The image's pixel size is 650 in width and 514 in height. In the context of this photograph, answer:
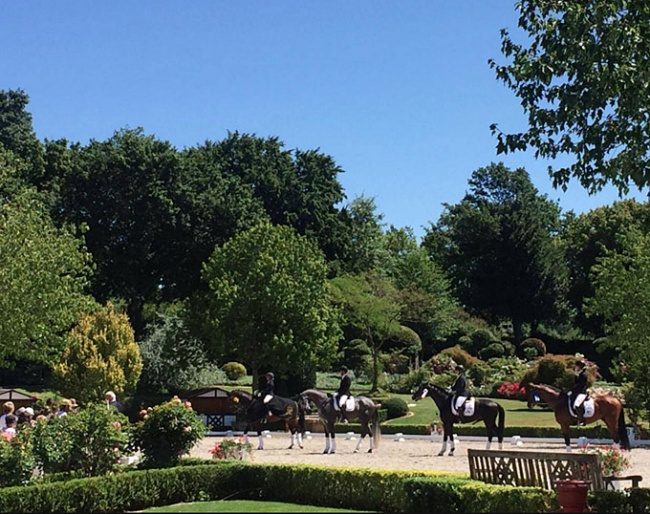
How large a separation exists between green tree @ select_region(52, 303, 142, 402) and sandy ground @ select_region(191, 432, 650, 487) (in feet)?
22.3

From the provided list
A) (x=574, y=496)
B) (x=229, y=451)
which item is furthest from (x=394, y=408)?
(x=574, y=496)

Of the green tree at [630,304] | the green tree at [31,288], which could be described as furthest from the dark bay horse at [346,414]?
the green tree at [31,288]

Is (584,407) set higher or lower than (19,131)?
lower

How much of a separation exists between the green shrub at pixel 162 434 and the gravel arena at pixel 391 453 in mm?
3104

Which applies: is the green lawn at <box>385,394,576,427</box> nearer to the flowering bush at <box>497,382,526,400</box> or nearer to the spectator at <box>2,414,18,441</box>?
the flowering bush at <box>497,382,526,400</box>

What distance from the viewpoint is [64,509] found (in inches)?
665

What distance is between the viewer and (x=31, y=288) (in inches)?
1298

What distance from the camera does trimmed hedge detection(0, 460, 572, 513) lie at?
592 inches

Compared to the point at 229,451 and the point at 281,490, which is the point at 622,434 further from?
the point at 281,490

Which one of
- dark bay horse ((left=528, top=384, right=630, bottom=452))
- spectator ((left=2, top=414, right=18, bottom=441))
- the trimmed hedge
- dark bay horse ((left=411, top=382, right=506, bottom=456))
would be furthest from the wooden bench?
dark bay horse ((left=411, top=382, right=506, bottom=456))

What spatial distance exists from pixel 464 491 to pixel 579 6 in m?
8.01

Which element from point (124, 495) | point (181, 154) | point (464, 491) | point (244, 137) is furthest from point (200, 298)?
point (464, 491)

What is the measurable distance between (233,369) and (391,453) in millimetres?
29170

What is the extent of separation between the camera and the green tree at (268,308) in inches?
1692
